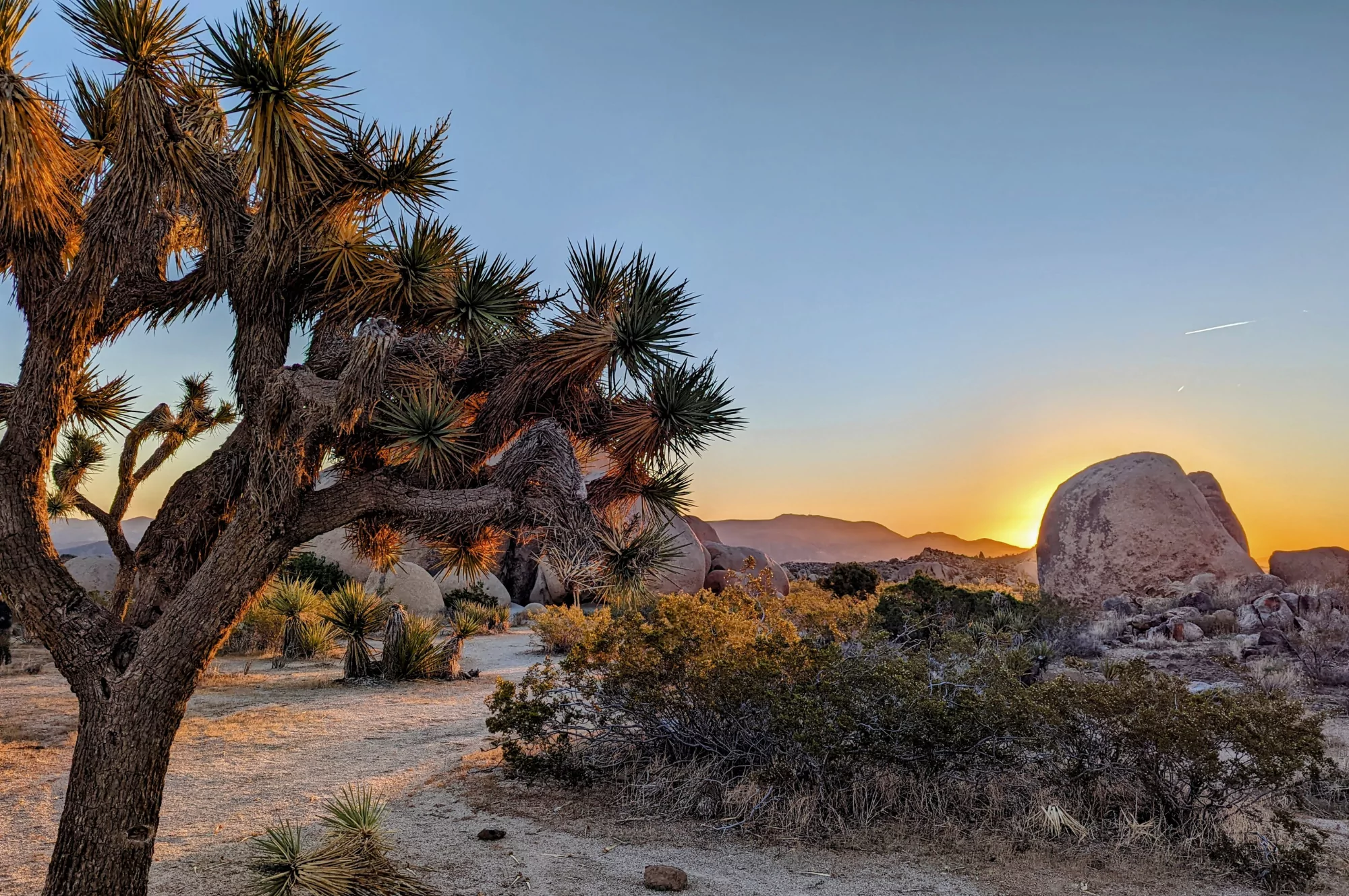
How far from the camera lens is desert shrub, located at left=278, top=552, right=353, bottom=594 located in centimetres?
2080

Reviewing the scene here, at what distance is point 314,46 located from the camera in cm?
518

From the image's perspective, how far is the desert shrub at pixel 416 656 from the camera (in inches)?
510

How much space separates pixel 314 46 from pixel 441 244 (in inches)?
62.2

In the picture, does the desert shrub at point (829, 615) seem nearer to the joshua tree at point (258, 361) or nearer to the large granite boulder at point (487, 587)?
the joshua tree at point (258, 361)

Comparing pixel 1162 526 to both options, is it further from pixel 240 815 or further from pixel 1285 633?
pixel 240 815

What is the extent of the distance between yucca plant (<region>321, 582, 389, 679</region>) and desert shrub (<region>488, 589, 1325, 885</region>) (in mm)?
6736

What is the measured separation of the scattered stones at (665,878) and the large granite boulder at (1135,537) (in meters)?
19.0

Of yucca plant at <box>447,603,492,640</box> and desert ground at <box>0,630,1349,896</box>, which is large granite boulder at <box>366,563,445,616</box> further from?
desert ground at <box>0,630,1349,896</box>

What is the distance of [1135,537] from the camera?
22078 millimetres

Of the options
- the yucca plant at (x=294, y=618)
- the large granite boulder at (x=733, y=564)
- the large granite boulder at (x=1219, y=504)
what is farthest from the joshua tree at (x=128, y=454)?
the large granite boulder at (x=1219, y=504)

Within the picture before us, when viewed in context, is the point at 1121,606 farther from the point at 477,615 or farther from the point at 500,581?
the point at 500,581

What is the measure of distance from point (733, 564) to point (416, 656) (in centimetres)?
2050

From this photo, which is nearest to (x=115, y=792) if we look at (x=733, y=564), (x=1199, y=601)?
(x=1199, y=601)

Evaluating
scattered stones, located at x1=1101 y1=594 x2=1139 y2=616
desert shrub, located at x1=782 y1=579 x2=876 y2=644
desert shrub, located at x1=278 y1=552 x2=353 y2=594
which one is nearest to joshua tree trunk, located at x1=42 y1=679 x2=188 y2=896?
desert shrub, located at x1=782 y1=579 x2=876 y2=644
